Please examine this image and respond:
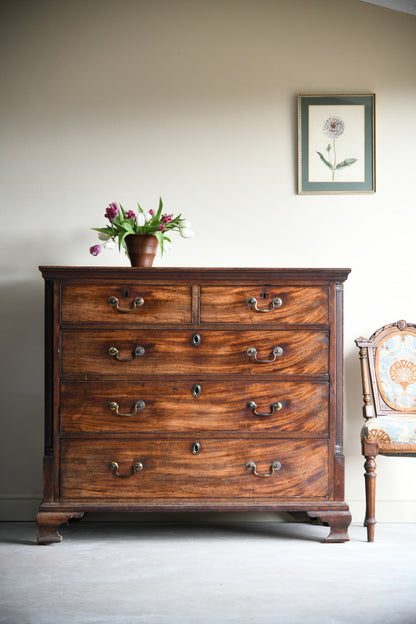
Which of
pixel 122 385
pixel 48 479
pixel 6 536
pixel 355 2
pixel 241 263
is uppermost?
pixel 355 2

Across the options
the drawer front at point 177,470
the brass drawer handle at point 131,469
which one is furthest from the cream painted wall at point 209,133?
the brass drawer handle at point 131,469

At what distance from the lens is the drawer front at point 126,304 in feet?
9.07

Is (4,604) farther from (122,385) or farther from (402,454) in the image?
(402,454)

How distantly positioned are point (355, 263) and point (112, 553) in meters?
1.95

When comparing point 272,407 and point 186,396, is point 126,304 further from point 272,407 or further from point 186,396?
point 272,407

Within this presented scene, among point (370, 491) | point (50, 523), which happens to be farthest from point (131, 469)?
point (370, 491)

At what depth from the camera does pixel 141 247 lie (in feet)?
9.62

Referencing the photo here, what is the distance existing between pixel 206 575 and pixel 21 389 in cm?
152

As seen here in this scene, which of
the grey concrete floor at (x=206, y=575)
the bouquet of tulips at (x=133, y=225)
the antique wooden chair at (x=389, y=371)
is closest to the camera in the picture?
the grey concrete floor at (x=206, y=575)

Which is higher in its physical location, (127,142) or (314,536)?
(127,142)

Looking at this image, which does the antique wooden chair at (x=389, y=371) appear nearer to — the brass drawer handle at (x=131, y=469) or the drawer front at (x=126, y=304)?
the drawer front at (x=126, y=304)

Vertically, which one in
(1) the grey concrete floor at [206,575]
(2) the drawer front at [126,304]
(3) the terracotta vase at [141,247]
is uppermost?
(3) the terracotta vase at [141,247]

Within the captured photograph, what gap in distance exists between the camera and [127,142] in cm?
340

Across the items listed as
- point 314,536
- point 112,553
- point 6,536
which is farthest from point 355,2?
point 6,536
